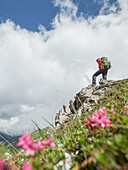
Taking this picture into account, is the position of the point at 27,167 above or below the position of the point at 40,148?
below

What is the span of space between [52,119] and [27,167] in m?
2.84

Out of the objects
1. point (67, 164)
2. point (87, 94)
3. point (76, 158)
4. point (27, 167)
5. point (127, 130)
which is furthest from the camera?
point (87, 94)

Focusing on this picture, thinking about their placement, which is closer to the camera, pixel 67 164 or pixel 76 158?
pixel 67 164

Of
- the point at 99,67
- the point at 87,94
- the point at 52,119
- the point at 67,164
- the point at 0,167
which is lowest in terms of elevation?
the point at 67,164

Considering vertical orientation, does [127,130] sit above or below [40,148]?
below

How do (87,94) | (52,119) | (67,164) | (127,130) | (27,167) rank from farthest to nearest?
(87,94), (52,119), (67,164), (127,130), (27,167)

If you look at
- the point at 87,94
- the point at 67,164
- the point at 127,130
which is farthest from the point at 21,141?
the point at 87,94

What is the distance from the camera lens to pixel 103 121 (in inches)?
57.4

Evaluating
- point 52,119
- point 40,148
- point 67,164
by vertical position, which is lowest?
point 67,164

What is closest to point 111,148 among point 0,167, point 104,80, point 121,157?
point 121,157

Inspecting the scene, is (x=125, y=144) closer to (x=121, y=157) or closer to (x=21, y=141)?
(x=121, y=157)

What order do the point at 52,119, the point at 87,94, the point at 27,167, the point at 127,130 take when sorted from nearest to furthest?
the point at 27,167, the point at 127,130, the point at 52,119, the point at 87,94

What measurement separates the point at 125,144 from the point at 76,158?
92cm

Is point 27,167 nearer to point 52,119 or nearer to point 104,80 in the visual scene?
point 52,119
